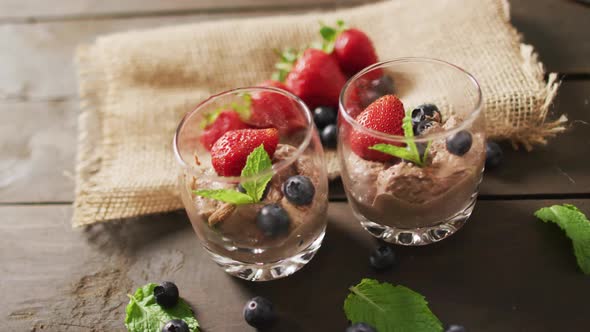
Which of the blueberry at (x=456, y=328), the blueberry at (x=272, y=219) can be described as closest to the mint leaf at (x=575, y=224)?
the blueberry at (x=456, y=328)

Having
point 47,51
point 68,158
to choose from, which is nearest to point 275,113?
point 68,158

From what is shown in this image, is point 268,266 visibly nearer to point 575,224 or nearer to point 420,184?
point 420,184

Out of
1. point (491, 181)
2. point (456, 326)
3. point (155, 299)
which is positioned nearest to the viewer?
point (456, 326)

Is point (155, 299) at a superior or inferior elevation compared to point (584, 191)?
inferior

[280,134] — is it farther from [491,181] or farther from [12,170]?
[12,170]

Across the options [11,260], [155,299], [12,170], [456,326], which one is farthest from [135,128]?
[456,326]

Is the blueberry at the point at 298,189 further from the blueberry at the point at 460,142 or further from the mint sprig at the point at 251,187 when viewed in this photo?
the blueberry at the point at 460,142
